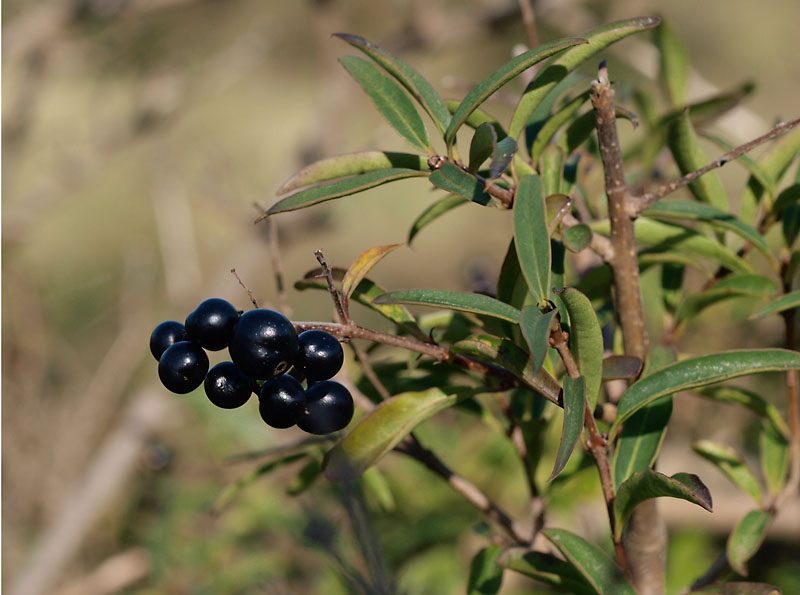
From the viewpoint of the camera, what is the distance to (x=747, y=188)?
651mm

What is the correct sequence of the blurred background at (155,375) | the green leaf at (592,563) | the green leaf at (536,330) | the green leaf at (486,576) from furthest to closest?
1. the blurred background at (155,375)
2. the green leaf at (486,576)
3. the green leaf at (592,563)
4. the green leaf at (536,330)

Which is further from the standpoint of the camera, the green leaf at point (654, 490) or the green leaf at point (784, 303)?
the green leaf at point (784, 303)

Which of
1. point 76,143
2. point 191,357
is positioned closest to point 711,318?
point 191,357

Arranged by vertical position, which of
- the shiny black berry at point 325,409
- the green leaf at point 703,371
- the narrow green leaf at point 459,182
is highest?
the narrow green leaf at point 459,182

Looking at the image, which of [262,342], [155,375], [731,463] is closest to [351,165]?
[262,342]

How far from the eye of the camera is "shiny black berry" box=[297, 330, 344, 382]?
0.45 metres

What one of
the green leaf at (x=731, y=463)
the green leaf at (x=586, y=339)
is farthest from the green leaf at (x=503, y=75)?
the green leaf at (x=731, y=463)

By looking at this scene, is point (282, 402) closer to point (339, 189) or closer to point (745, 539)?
point (339, 189)

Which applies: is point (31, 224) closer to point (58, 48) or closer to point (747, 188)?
point (58, 48)

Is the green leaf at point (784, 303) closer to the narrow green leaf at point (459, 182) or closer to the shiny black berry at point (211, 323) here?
the narrow green leaf at point (459, 182)

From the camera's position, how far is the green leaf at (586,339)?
0.43m

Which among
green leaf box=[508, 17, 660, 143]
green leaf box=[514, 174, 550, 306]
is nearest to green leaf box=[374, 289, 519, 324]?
green leaf box=[514, 174, 550, 306]

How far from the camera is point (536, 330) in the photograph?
390mm

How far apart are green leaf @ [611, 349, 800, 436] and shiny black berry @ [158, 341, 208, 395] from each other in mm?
264
